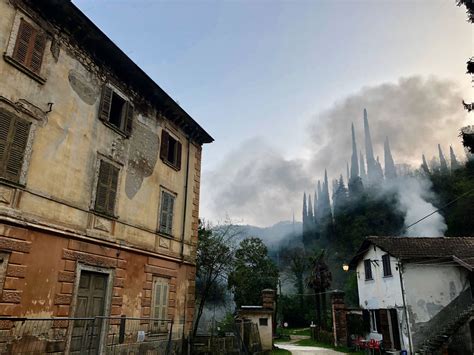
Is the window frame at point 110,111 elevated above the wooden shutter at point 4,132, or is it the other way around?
the window frame at point 110,111

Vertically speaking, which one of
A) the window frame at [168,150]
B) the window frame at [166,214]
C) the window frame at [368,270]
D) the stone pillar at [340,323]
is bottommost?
the stone pillar at [340,323]

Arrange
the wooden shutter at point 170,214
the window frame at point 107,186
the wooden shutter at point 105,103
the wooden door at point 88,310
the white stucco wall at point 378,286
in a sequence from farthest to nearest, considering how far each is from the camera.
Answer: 1. the white stucco wall at point 378,286
2. the wooden shutter at point 170,214
3. the wooden shutter at point 105,103
4. the window frame at point 107,186
5. the wooden door at point 88,310

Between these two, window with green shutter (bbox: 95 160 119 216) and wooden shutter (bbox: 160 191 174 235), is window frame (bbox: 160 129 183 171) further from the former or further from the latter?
window with green shutter (bbox: 95 160 119 216)

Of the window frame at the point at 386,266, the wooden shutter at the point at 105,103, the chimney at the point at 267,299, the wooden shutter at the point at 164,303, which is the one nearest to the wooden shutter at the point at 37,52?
the wooden shutter at the point at 105,103

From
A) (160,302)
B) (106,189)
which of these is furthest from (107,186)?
(160,302)

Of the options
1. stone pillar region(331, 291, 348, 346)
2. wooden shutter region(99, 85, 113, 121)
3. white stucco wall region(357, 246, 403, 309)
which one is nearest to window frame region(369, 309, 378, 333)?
white stucco wall region(357, 246, 403, 309)

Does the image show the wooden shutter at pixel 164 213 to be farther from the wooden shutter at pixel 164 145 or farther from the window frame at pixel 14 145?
the window frame at pixel 14 145

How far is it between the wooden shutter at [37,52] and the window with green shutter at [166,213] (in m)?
5.82

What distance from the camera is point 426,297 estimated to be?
61.8 feet

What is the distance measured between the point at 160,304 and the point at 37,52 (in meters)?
8.45

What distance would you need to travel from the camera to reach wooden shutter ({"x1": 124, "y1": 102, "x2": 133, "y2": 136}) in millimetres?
11766

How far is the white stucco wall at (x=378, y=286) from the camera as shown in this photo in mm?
19719

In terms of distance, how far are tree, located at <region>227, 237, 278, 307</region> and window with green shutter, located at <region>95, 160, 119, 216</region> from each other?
28.2 metres

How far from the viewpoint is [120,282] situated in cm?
1046
